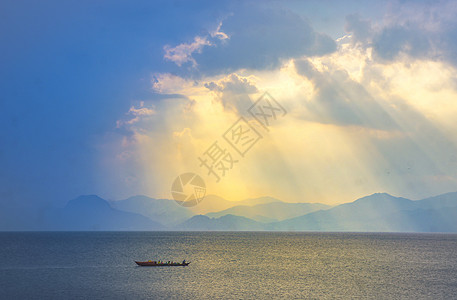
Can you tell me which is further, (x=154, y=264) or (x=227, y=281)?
(x=154, y=264)

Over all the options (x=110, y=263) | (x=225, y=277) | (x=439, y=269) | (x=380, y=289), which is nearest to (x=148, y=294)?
(x=225, y=277)

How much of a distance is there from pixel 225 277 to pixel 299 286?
17.6 m

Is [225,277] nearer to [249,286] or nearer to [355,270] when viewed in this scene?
[249,286]

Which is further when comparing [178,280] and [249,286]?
[178,280]

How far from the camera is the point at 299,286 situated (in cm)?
7762

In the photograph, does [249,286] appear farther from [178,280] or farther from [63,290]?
[63,290]

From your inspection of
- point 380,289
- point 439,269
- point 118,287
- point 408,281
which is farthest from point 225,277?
point 439,269

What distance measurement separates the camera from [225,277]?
88375 mm

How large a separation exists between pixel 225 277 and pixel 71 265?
47.8 meters

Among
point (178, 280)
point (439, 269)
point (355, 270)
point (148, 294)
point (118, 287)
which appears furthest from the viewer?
point (439, 269)

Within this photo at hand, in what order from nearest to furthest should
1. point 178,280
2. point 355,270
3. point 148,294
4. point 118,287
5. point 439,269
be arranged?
point 148,294 < point 118,287 < point 178,280 < point 355,270 < point 439,269

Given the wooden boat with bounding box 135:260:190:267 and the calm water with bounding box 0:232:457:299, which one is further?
the wooden boat with bounding box 135:260:190:267

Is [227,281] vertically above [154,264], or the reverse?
[154,264]

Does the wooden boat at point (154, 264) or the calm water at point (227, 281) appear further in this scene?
the wooden boat at point (154, 264)
